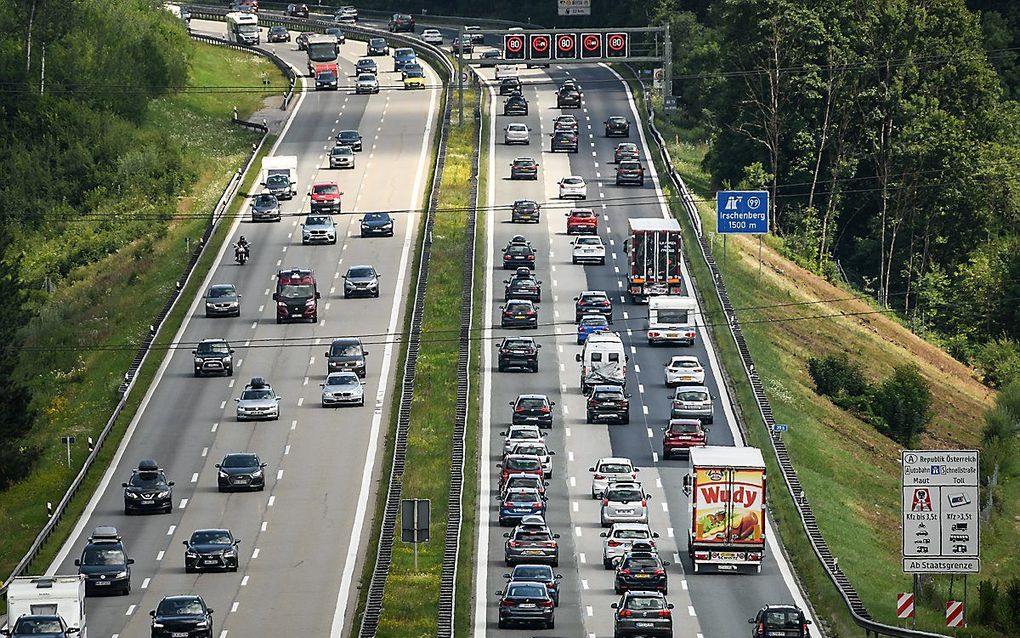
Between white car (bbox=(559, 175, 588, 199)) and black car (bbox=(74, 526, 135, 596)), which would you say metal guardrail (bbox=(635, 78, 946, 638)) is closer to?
white car (bbox=(559, 175, 588, 199))

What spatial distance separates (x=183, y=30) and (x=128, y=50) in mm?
11711

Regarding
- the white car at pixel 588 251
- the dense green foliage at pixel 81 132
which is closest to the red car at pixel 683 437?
the white car at pixel 588 251

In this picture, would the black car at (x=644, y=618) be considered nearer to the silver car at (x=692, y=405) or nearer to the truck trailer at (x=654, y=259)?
the silver car at (x=692, y=405)

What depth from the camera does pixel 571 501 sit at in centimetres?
6650

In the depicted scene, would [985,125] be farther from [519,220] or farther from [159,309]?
[159,309]

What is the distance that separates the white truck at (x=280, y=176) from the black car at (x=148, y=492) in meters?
49.7

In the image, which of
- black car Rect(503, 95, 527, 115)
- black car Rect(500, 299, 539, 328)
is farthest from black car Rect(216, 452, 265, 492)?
black car Rect(503, 95, 527, 115)

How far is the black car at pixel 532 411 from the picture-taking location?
246 feet

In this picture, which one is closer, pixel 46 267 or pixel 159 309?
pixel 159 309

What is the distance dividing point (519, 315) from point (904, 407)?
58.1 ft

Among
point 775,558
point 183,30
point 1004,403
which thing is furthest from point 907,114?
point 775,558

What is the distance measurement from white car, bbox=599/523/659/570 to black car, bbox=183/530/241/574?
10.8 metres

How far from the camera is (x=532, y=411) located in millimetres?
75188

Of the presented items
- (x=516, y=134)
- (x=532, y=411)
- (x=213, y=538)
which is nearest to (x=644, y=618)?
(x=213, y=538)
